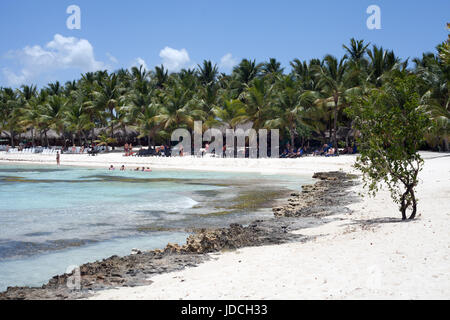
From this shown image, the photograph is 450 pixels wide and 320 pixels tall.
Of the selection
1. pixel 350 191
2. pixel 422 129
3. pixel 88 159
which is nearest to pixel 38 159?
pixel 88 159

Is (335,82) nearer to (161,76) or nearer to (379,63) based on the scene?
(379,63)

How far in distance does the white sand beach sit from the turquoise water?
286 cm

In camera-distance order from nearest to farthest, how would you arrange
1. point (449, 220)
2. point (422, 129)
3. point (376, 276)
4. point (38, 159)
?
point (376, 276) → point (449, 220) → point (422, 129) → point (38, 159)

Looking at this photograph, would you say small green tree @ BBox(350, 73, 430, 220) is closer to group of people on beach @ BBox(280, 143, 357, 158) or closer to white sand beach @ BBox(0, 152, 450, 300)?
white sand beach @ BBox(0, 152, 450, 300)

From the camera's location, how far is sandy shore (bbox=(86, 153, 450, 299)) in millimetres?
5496

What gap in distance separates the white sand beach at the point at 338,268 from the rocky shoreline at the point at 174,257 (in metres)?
0.37

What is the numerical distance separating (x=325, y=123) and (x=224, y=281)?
3554 centimetres

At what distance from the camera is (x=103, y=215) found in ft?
48.6

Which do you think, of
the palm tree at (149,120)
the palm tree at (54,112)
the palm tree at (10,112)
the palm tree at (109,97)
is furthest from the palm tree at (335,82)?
the palm tree at (10,112)

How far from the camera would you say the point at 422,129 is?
9.84 m

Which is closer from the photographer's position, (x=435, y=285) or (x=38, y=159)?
(x=435, y=285)

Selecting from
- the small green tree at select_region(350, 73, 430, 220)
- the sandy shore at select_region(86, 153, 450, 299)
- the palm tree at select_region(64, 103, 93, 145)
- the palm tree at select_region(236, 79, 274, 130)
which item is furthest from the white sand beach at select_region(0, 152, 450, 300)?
the palm tree at select_region(64, 103, 93, 145)

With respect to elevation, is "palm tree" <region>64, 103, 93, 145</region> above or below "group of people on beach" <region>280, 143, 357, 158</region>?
above
